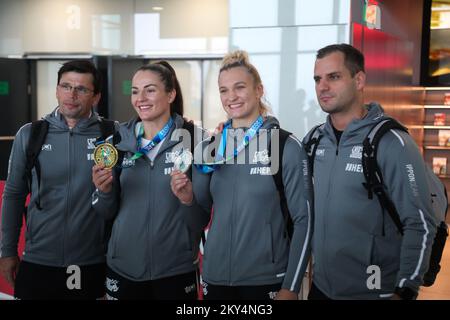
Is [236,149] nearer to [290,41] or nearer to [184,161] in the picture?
[184,161]

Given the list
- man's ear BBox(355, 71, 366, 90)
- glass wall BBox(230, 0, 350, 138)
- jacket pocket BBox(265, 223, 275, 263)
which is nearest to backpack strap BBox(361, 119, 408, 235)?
man's ear BBox(355, 71, 366, 90)

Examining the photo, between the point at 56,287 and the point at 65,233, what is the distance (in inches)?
11.3

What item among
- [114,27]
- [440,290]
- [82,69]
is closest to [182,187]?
[82,69]

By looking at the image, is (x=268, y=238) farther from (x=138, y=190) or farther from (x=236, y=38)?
(x=236, y=38)

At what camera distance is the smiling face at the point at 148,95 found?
2.75m

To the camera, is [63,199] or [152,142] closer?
[152,142]

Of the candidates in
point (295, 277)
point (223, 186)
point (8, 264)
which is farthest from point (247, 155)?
point (8, 264)

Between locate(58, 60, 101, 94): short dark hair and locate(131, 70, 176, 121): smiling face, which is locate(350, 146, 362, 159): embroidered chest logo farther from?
locate(58, 60, 101, 94): short dark hair

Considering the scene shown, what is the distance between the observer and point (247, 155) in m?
2.55

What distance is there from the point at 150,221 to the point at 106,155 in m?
0.38

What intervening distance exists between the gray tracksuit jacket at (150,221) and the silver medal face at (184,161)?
9 centimetres

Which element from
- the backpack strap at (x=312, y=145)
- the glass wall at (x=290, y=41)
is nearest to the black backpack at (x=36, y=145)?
the backpack strap at (x=312, y=145)

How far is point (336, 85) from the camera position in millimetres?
2703

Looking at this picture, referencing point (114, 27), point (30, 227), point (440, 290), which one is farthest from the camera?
point (114, 27)
